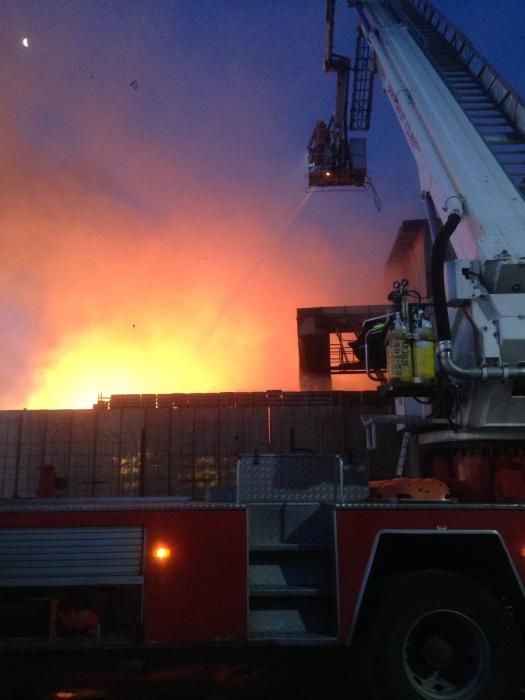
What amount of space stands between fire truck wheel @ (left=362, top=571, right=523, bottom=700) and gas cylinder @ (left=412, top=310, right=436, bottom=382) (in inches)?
58.7

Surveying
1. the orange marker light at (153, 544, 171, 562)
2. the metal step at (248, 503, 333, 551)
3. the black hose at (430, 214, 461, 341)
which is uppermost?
→ the black hose at (430, 214, 461, 341)

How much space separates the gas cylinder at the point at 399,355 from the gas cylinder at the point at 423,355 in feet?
0.15

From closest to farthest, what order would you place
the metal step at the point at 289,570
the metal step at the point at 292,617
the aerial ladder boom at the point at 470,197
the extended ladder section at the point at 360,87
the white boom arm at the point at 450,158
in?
the metal step at the point at 292,617 → the metal step at the point at 289,570 → the aerial ladder boom at the point at 470,197 → the white boom arm at the point at 450,158 → the extended ladder section at the point at 360,87

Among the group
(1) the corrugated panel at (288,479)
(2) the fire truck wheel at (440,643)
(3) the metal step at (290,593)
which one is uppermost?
(1) the corrugated panel at (288,479)

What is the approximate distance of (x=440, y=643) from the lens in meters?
4.30

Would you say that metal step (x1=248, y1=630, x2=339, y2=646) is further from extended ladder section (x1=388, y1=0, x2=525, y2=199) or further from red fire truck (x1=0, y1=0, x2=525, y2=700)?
extended ladder section (x1=388, y1=0, x2=525, y2=199)

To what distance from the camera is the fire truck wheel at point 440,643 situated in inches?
164

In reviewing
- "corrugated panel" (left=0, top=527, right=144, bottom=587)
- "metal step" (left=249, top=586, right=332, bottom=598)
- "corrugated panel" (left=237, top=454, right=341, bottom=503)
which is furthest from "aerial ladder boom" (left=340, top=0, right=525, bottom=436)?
"corrugated panel" (left=0, top=527, right=144, bottom=587)

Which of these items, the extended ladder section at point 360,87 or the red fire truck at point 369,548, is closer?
the red fire truck at point 369,548

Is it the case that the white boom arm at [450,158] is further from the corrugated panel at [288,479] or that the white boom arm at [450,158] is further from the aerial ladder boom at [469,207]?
the corrugated panel at [288,479]

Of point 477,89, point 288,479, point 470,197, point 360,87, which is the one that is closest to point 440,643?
point 288,479

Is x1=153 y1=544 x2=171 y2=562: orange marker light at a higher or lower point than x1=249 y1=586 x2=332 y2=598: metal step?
higher

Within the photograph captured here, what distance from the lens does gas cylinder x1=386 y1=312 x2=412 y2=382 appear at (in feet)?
15.4

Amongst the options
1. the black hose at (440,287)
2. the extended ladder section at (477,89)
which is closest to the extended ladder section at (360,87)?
the extended ladder section at (477,89)
